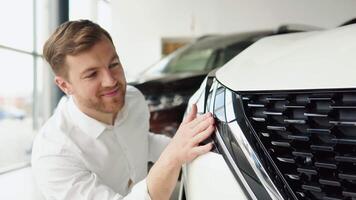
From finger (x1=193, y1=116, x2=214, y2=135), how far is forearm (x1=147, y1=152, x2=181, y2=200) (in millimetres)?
120

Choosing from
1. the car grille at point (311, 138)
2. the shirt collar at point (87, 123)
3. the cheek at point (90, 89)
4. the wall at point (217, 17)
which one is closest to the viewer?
the car grille at point (311, 138)

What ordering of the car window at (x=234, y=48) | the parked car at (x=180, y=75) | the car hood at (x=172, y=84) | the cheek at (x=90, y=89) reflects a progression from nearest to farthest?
the cheek at (x=90, y=89), the parked car at (x=180, y=75), the car hood at (x=172, y=84), the car window at (x=234, y=48)

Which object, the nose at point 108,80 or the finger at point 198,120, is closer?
the finger at point 198,120

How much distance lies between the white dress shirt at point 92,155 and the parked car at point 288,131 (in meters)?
0.35

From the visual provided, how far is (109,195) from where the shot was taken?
4.10 feet

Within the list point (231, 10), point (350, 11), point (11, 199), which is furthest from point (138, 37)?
point (11, 199)

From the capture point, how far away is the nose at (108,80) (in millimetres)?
1340

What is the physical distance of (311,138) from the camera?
790 mm

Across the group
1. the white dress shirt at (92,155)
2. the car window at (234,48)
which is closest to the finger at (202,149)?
the white dress shirt at (92,155)

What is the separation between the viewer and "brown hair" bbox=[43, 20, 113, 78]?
1.33 metres

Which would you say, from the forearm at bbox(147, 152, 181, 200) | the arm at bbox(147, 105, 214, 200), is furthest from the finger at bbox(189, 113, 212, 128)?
the forearm at bbox(147, 152, 181, 200)

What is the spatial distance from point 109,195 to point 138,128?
48 centimetres

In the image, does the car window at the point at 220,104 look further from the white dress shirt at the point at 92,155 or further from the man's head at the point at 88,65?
the man's head at the point at 88,65

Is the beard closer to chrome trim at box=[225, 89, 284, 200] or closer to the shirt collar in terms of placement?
the shirt collar
